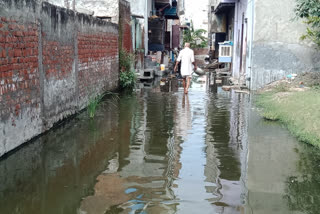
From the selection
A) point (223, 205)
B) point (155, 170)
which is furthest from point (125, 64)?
point (223, 205)

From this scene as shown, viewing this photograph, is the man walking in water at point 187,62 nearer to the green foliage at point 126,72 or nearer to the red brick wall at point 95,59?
the green foliage at point 126,72

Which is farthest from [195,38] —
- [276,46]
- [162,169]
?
[162,169]

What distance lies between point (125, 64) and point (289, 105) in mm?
7548

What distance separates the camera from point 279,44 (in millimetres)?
13938

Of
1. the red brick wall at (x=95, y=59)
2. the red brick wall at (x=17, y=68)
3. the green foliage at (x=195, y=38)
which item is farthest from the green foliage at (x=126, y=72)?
the green foliage at (x=195, y=38)

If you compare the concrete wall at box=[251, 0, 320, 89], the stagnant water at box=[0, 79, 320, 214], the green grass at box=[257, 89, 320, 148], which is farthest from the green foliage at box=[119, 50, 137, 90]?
the stagnant water at box=[0, 79, 320, 214]

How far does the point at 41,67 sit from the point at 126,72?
810cm

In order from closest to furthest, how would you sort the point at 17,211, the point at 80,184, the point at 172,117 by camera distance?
the point at 17,211 → the point at 80,184 → the point at 172,117

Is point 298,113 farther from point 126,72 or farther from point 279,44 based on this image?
point 126,72

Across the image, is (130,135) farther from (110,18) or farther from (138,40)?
(138,40)

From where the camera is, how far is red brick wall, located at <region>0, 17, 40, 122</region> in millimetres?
5824

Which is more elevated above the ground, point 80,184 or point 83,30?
point 83,30

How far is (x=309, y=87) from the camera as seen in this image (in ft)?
40.3

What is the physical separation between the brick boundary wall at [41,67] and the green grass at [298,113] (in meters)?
4.28
